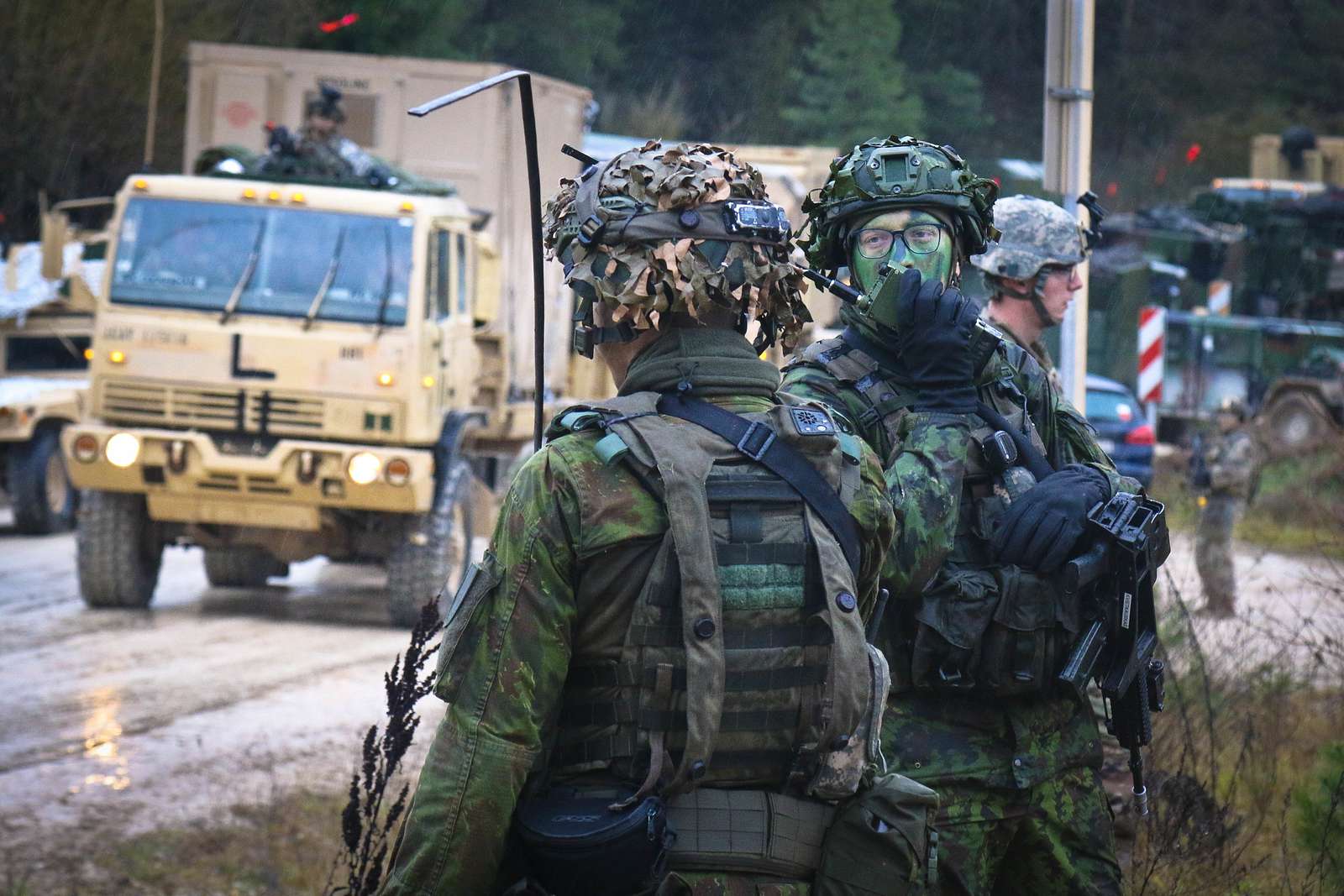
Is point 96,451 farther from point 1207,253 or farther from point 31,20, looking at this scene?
point 1207,253

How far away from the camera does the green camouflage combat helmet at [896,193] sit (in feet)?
9.68

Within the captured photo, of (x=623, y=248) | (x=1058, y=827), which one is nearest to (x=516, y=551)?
(x=623, y=248)

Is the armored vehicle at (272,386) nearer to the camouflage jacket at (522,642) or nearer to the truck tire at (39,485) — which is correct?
the truck tire at (39,485)

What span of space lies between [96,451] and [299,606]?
171 centimetres

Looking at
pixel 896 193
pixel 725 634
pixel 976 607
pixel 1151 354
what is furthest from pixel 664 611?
pixel 1151 354

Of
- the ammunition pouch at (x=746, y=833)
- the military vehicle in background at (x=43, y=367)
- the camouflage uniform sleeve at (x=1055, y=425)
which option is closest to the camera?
the ammunition pouch at (x=746, y=833)

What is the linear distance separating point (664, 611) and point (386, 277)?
23.0 feet

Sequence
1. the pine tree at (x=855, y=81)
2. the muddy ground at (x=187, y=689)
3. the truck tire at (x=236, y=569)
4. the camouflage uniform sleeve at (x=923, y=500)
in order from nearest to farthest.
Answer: the camouflage uniform sleeve at (x=923, y=500), the muddy ground at (x=187, y=689), the truck tire at (x=236, y=569), the pine tree at (x=855, y=81)

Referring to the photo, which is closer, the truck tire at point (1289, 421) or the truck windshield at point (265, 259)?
the truck windshield at point (265, 259)

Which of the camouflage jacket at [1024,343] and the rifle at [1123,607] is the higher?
the camouflage jacket at [1024,343]

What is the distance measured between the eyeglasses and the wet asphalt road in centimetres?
317

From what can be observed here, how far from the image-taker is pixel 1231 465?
29.5 ft

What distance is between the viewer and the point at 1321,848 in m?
3.70

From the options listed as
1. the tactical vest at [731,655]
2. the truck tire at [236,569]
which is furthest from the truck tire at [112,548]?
the tactical vest at [731,655]
